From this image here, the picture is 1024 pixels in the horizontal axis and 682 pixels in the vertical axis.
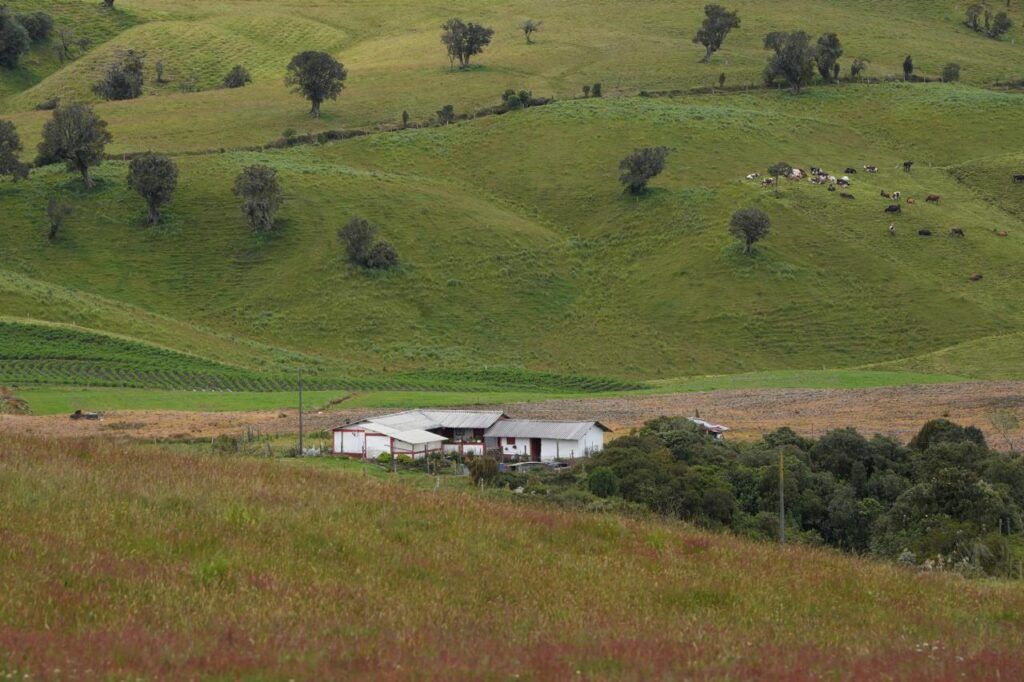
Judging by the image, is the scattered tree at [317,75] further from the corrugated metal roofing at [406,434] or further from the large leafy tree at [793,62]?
the corrugated metal roofing at [406,434]

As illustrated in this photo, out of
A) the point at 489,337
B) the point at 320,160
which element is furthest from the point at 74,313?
the point at 320,160

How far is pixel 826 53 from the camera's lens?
530ft

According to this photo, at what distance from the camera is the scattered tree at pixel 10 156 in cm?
11775

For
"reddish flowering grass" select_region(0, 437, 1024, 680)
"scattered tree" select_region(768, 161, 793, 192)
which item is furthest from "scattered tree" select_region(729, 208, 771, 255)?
"reddish flowering grass" select_region(0, 437, 1024, 680)

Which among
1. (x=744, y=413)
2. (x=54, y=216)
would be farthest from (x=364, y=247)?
(x=744, y=413)

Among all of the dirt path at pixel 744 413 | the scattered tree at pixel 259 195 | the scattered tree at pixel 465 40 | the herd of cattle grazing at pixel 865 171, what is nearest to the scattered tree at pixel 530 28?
the scattered tree at pixel 465 40

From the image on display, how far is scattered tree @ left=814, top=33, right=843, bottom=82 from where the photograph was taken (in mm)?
160250

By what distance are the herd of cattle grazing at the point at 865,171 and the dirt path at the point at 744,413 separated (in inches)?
1565

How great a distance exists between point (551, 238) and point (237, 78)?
7858 cm

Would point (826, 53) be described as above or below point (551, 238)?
above

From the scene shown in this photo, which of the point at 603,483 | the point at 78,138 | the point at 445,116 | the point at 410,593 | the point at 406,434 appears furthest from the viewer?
the point at 445,116

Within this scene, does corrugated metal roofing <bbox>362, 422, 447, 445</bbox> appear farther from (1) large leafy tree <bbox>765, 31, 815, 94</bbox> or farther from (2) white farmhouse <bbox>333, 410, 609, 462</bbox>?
(1) large leafy tree <bbox>765, 31, 815, 94</bbox>

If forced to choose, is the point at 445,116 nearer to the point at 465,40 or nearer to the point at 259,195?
A: the point at 465,40

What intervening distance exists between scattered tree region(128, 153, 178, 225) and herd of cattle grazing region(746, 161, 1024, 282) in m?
61.7
